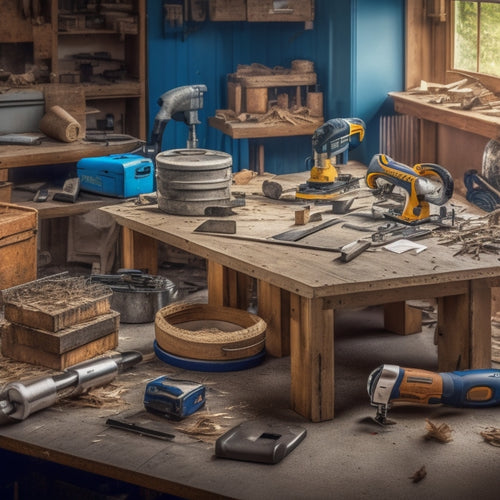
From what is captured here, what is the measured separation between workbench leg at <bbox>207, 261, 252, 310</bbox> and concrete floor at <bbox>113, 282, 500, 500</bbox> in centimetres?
46

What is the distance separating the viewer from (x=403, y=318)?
241 inches

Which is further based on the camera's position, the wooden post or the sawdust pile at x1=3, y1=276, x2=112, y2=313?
the sawdust pile at x1=3, y1=276, x2=112, y2=313

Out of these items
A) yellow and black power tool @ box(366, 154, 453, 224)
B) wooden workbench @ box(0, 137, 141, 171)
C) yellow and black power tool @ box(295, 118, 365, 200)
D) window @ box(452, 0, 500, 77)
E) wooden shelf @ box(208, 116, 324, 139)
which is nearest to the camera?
yellow and black power tool @ box(366, 154, 453, 224)

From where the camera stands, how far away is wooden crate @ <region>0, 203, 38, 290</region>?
6.45 meters

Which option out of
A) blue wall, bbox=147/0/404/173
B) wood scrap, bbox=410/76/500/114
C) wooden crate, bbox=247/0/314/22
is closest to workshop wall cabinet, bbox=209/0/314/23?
wooden crate, bbox=247/0/314/22

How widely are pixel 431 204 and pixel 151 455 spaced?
230 centimetres

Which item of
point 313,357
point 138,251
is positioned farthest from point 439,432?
point 138,251

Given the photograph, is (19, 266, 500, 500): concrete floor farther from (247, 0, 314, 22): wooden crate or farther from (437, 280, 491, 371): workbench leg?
(247, 0, 314, 22): wooden crate

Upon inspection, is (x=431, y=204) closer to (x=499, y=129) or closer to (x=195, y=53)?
(x=499, y=129)

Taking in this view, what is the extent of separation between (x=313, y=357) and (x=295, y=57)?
4360 mm

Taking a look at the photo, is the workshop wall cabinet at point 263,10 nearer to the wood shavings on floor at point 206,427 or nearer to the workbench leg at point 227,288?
the workbench leg at point 227,288

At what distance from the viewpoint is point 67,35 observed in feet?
28.1

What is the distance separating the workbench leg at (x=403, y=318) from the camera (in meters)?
6.11

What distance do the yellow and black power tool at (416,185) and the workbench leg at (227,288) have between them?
2.80 feet
